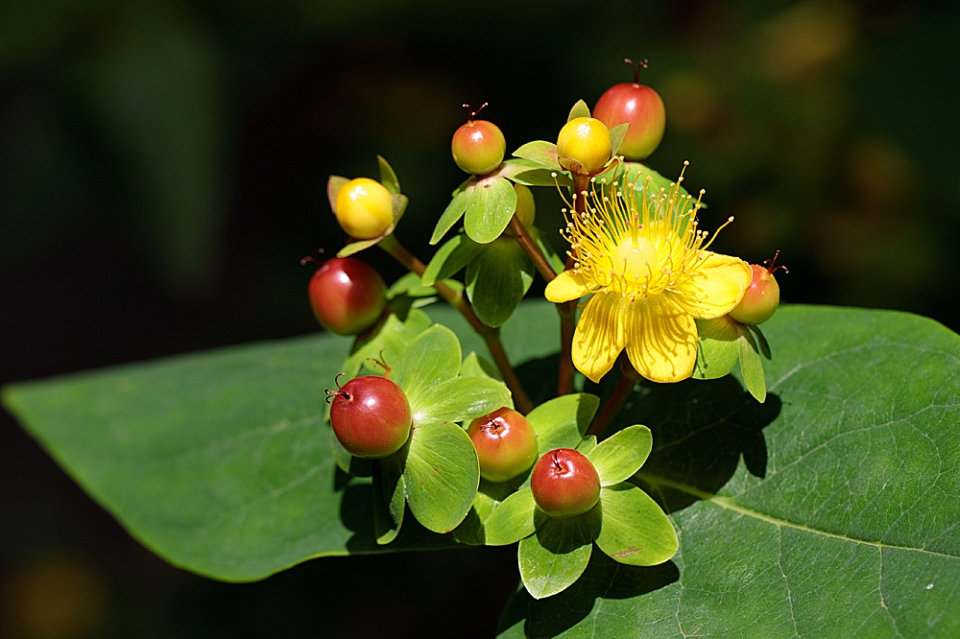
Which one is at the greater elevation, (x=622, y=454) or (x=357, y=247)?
(x=357, y=247)

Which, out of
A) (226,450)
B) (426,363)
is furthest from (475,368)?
(226,450)

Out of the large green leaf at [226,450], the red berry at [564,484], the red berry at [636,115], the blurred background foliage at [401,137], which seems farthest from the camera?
the blurred background foliage at [401,137]

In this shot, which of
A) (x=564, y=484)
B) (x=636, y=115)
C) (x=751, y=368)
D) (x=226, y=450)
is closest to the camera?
(x=564, y=484)

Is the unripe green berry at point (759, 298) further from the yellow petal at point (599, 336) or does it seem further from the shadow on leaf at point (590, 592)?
the shadow on leaf at point (590, 592)

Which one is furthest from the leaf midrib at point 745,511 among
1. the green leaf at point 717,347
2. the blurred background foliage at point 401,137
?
the blurred background foliage at point 401,137

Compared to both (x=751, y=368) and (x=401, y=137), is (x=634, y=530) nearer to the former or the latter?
(x=751, y=368)

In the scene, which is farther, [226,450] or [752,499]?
[226,450]

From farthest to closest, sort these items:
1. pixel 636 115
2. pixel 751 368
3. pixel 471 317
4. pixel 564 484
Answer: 1. pixel 471 317
2. pixel 636 115
3. pixel 751 368
4. pixel 564 484
